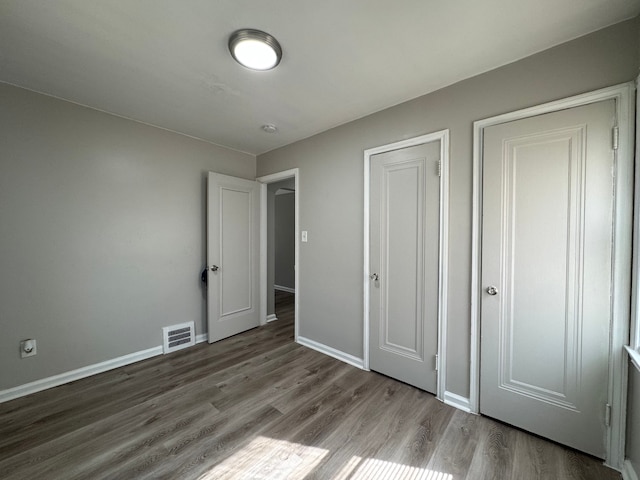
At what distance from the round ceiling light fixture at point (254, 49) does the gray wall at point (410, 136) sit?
44.3 inches

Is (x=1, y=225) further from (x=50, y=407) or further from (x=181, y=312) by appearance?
(x=181, y=312)

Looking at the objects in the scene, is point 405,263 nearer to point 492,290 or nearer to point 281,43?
point 492,290

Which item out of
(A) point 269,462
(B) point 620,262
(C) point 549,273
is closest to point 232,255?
(A) point 269,462

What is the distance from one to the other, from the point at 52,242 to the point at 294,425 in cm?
248

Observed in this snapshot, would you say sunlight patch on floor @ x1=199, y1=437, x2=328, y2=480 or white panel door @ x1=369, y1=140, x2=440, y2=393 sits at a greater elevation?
white panel door @ x1=369, y1=140, x2=440, y2=393

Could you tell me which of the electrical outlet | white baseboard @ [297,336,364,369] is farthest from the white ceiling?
white baseboard @ [297,336,364,369]

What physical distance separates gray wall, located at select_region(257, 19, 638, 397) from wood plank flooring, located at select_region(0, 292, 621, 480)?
0.39 metres

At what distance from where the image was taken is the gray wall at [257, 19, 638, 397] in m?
1.46

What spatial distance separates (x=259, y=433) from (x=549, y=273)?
2.12 meters

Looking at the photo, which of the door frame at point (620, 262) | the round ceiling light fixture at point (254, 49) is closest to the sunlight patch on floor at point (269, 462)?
the door frame at point (620, 262)

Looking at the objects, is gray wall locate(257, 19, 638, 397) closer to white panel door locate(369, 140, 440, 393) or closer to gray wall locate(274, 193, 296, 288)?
white panel door locate(369, 140, 440, 393)

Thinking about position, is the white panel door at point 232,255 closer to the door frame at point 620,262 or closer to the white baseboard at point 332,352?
the white baseboard at point 332,352

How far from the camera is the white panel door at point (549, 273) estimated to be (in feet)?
4.64

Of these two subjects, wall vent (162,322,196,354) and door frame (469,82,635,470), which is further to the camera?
wall vent (162,322,196,354)
